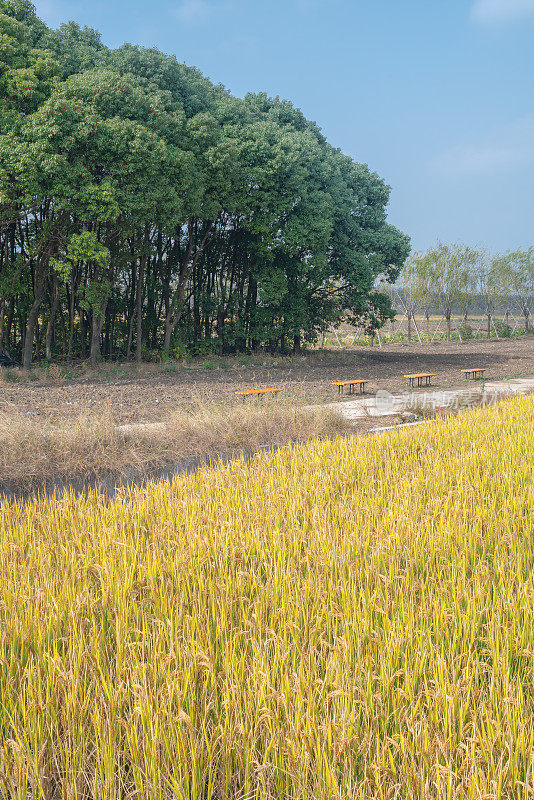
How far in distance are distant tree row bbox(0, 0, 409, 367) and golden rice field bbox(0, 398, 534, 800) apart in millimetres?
12649

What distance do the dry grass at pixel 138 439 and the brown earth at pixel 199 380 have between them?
2.33 feet

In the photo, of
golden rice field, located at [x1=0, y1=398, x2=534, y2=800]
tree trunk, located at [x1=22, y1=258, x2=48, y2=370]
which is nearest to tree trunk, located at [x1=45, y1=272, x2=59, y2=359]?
tree trunk, located at [x1=22, y1=258, x2=48, y2=370]

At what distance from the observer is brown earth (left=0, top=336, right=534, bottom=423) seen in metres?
10.4

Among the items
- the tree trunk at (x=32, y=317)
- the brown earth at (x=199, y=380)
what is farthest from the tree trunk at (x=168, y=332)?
the tree trunk at (x=32, y=317)

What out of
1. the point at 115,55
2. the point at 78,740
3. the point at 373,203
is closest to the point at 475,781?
the point at 78,740

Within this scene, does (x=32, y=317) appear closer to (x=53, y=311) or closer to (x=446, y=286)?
(x=53, y=311)

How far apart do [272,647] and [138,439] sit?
198 inches

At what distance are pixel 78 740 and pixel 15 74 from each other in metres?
16.6

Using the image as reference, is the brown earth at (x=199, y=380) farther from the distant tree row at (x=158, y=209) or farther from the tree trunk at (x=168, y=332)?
the distant tree row at (x=158, y=209)

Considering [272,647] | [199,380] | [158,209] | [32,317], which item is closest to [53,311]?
[32,317]

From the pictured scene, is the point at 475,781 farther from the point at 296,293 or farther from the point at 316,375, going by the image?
the point at 296,293

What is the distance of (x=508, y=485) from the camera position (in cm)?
444

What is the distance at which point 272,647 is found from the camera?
230 centimetres

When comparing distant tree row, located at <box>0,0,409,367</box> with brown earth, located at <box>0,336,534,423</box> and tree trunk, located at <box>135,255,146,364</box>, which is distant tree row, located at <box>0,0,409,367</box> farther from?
brown earth, located at <box>0,336,534,423</box>
